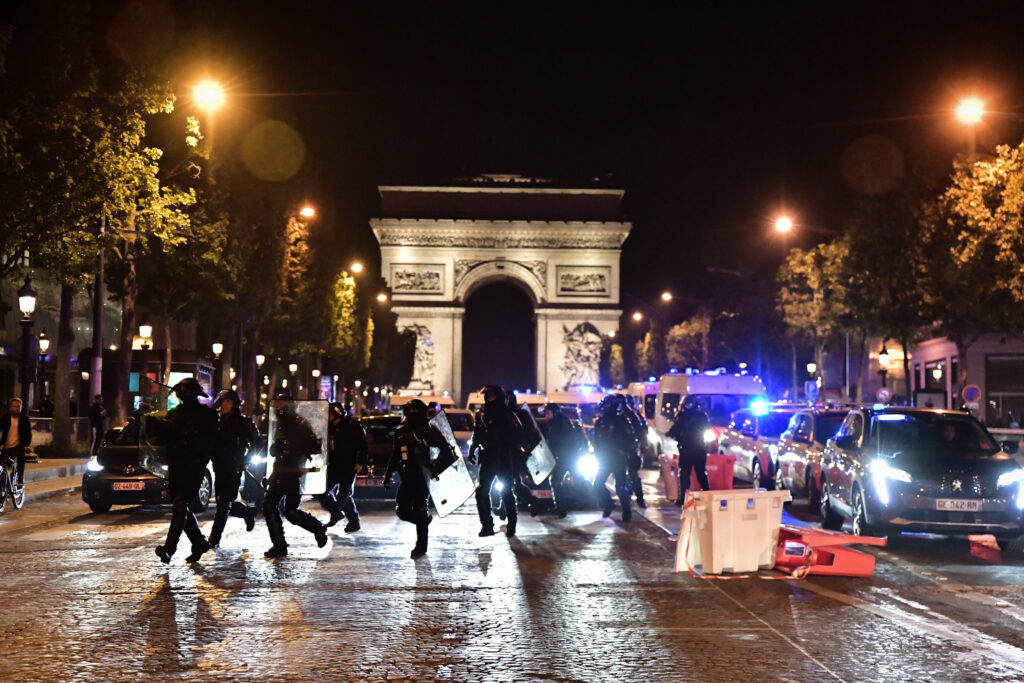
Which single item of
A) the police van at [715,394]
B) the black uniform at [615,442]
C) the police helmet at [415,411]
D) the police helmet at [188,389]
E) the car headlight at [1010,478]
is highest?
the police van at [715,394]

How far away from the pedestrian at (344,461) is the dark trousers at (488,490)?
4.12ft

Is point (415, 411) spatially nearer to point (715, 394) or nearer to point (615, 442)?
point (615, 442)

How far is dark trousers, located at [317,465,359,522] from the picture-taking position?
13.7m

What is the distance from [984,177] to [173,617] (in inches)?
827

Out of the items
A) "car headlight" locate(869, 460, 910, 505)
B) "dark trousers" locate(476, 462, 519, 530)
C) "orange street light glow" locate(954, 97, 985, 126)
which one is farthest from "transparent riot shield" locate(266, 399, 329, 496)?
"orange street light glow" locate(954, 97, 985, 126)

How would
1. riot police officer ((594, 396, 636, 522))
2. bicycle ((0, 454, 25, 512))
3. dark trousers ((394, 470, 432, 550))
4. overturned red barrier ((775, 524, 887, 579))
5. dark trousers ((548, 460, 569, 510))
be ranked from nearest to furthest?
1. overturned red barrier ((775, 524, 887, 579))
2. dark trousers ((394, 470, 432, 550))
3. riot police officer ((594, 396, 636, 522))
4. dark trousers ((548, 460, 569, 510))
5. bicycle ((0, 454, 25, 512))

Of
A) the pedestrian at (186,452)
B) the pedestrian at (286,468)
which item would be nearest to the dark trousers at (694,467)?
the pedestrian at (286,468)

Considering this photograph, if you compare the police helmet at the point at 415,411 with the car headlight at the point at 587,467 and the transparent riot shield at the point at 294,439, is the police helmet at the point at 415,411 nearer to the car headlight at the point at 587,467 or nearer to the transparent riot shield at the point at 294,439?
the transparent riot shield at the point at 294,439

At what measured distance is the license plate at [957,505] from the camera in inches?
524

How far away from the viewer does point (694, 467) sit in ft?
58.6

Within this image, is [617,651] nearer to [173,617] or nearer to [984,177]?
[173,617]

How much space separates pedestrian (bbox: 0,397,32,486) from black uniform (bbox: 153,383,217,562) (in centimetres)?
669

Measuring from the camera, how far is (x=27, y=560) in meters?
11.7

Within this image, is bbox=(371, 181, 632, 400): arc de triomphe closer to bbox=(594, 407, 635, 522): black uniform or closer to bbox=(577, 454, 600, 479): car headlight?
bbox=(577, 454, 600, 479): car headlight
